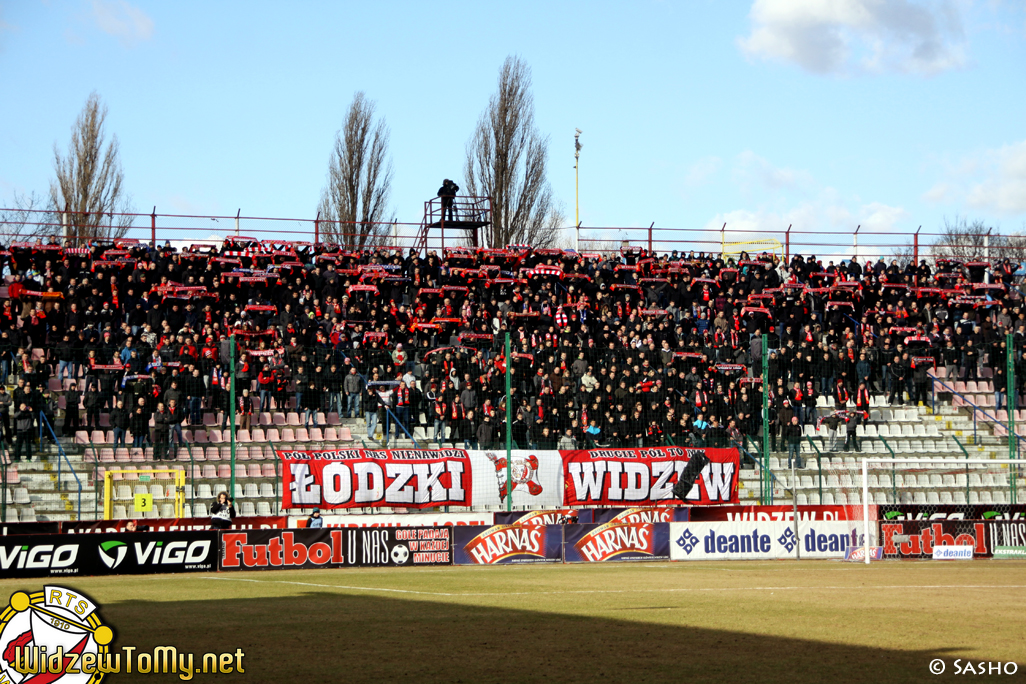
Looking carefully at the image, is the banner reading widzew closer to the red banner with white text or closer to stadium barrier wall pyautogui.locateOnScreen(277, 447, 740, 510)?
stadium barrier wall pyautogui.locateOnScreen(277, 447, 740, 510)

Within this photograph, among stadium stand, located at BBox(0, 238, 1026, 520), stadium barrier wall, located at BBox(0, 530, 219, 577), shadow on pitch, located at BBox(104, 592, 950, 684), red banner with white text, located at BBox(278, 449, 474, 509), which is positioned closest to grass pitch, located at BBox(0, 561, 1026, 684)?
shadow on pitch, located at BBox(104, 592, 950, 684)

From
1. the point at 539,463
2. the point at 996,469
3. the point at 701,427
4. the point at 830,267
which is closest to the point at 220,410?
the point at 539,463

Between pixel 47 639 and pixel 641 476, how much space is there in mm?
22579

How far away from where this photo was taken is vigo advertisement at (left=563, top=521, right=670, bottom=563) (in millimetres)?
26062

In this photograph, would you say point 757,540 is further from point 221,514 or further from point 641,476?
point 221,514

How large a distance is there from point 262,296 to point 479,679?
1071 inches

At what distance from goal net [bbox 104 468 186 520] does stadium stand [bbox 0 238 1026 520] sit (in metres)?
0.10

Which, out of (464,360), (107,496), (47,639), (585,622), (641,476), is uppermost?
(464,360)

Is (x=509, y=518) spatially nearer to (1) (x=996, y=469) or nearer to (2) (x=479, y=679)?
(1) (x=996, y=469)

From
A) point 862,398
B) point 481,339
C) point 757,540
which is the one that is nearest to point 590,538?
point 757,540

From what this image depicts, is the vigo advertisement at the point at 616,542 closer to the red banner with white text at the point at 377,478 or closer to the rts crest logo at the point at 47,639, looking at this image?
the red banner with white text at the point at 377,478

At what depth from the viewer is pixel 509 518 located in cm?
2705

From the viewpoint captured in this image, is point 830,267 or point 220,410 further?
point 830,267

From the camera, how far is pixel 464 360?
30344 millimetres
